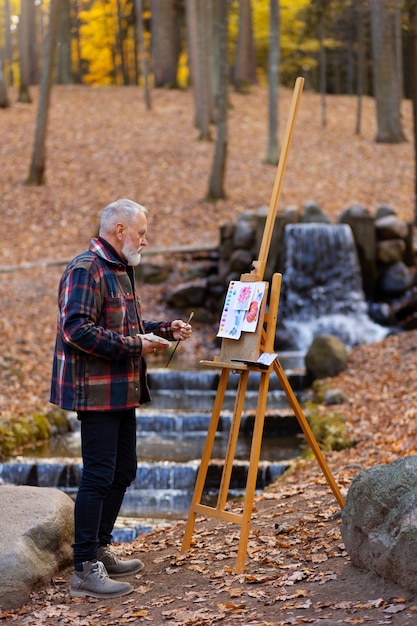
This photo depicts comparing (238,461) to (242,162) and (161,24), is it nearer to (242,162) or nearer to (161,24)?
(242,162)

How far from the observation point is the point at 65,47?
108ft

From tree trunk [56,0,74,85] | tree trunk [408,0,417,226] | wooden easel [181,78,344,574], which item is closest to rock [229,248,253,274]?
tree trunk [408,0,417,226]

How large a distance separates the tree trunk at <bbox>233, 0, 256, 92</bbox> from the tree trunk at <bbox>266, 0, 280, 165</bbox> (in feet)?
27.4

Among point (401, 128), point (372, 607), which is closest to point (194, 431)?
point (372, 607)

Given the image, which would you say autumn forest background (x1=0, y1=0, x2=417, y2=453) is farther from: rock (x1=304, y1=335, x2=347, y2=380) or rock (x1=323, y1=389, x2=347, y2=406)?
rock (x1=323, y1=389, x2=347, y2=406)

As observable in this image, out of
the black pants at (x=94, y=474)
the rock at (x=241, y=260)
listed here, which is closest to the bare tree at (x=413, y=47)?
the rock at (x=241, y=260)

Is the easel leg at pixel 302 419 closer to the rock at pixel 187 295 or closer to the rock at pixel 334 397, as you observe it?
the rock at pixel 334 397

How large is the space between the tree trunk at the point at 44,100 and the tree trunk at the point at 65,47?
44.1 feet

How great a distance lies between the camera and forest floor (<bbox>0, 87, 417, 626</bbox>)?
14.6 feet

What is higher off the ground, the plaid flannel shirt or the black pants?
the plaid flannel shirt

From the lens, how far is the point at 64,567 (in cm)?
521

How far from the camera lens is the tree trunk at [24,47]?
94.3 ft

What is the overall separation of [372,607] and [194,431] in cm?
630

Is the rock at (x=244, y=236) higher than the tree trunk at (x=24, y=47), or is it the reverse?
the tree trunk at (x=24, y=47)
